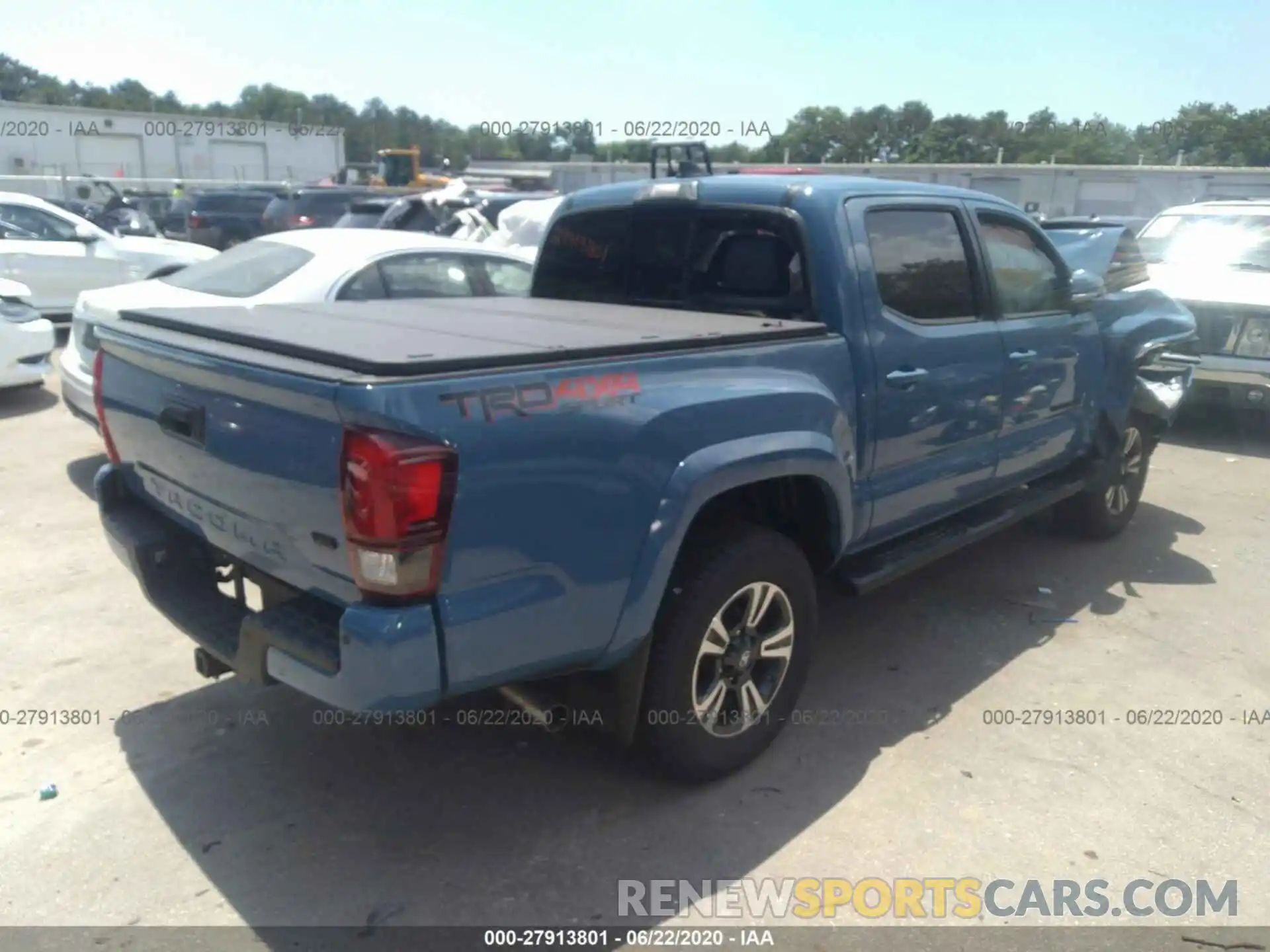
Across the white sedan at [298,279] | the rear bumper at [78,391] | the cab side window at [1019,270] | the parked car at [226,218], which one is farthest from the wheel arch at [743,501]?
the parked car at [226,218]

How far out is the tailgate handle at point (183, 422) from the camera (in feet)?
9.84

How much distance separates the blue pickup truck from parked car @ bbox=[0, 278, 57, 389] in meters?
5.54

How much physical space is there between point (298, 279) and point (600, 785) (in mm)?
3946

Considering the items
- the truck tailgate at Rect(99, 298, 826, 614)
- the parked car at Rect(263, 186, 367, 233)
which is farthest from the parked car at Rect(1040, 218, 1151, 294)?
the parked car at Rect(263, 186, 367, 233)

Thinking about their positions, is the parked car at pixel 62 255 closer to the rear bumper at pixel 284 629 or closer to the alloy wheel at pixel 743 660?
the rear bumper at pixel 284 629

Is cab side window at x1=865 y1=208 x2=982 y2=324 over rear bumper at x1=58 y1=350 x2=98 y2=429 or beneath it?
over

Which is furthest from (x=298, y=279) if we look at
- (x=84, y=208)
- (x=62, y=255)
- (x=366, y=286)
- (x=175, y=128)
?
(x=175, y=128)

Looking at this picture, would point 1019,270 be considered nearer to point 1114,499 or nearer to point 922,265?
point 922,265

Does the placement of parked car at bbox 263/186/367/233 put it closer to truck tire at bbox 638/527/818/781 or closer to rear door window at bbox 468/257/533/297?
rear door window at bbox 468/257/533/297

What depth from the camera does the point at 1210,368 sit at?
8289 millimetres

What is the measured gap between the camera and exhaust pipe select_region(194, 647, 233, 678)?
3.31 metres

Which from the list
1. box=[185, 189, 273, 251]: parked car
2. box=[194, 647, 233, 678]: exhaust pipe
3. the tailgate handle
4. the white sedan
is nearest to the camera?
the tailgate handle

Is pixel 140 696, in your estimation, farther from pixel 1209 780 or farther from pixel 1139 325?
pixel 1139 325

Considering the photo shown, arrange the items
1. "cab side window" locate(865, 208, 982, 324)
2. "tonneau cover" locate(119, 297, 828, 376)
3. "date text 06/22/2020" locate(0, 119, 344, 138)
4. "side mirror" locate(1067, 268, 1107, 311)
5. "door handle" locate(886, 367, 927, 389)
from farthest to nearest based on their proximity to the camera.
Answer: "date text 06/22/2020" locate(0, 119, 344, 138), "side mirror" locate(1067, 268, 1107, 311), "cab side window" locate(865, 208, 982, 324), "door handle" locate(886, 367, 927, 389), "tonneau cover" locate(119, 297, 828, 376)
